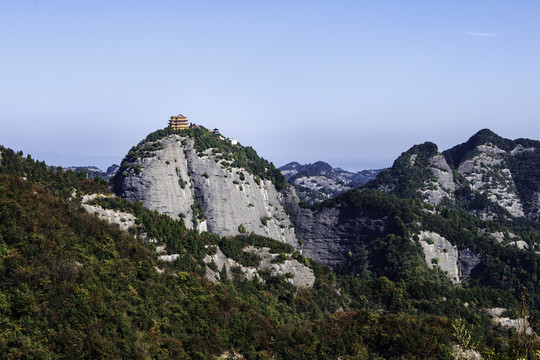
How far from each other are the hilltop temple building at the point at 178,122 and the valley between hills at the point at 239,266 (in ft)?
28.7

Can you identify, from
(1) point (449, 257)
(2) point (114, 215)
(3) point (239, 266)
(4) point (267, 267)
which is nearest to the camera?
(2) point (114, 215)

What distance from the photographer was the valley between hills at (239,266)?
4428cm

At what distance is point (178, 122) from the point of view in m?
159

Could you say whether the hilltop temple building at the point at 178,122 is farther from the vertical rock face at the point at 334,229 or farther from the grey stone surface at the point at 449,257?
the grey stone surface at the point at 449,257

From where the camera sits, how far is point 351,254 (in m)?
139

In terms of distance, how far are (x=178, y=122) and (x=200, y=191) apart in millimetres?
31721

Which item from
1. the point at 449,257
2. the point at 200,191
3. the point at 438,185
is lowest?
the point at 449,257

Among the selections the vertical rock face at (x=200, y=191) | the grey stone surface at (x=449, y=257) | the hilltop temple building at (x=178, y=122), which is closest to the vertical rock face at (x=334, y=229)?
the vertical rock face at (x=200, y=191)

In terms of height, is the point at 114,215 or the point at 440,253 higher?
the point at 114,215

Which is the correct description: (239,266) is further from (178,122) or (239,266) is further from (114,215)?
(178,122)

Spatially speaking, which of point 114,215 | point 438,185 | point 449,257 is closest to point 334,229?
point 449,257

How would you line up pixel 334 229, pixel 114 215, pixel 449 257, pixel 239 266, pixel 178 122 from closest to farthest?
pixel 114 215 → pixel 239 266 → pixel 449 257 → pixel 334 229 → pixel 178 122

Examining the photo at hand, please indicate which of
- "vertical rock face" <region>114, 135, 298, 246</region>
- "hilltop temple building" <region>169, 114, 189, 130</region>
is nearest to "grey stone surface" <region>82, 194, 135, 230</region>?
"vertical rock face" <region>114, 135, 298, 246</region>

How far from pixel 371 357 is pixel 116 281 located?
95.8 feet
